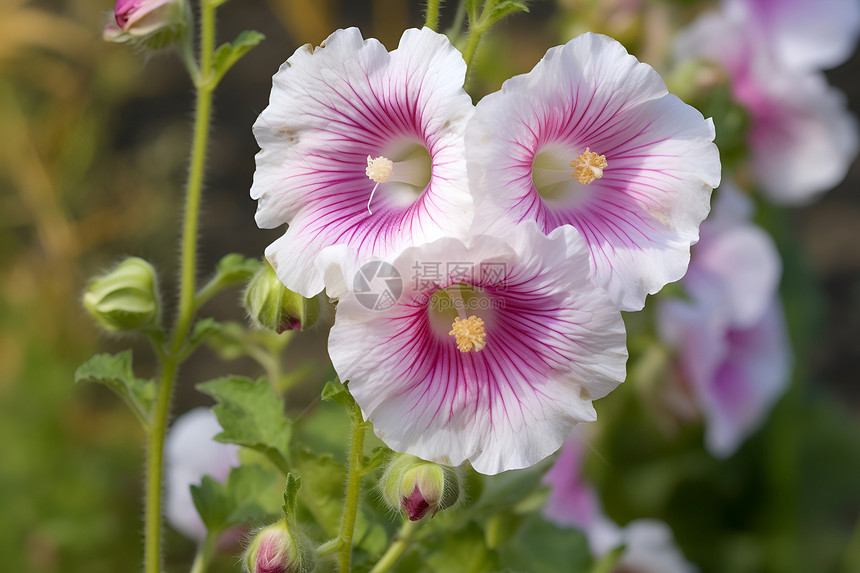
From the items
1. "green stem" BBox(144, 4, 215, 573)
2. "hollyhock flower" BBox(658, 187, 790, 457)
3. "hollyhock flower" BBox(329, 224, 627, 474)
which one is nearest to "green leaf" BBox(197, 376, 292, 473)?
"green stem" BBox(144, 4, 215, 573)

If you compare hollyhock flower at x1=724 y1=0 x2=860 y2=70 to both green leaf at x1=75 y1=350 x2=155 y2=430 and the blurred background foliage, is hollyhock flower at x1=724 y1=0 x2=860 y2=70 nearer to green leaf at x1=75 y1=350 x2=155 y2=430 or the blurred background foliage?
the blurred background foliage

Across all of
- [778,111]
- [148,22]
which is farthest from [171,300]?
[148,22]

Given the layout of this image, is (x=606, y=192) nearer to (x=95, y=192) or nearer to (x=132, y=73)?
(x=95, y=192)

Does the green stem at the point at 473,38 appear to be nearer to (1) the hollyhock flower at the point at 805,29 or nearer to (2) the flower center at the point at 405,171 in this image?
(2) the flower center at the point at 405,171

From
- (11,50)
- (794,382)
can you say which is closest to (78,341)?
(11,50)

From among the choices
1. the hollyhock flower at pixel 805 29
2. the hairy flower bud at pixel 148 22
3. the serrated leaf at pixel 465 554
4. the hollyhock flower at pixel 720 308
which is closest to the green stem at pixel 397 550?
the serrated leaf at pixel 465 554

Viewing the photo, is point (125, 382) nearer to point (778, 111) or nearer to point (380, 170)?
→ point (380, 170)
